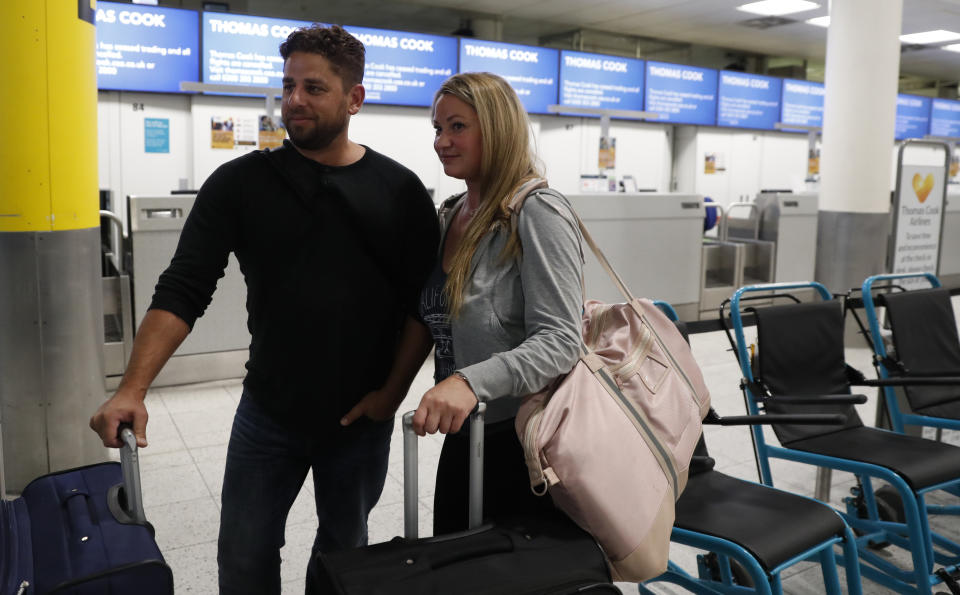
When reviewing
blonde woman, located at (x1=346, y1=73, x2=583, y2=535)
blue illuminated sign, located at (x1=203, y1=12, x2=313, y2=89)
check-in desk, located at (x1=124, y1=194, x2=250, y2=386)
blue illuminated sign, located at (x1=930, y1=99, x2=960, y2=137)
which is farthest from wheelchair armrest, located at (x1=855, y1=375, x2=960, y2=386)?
blue illuminated sign, located at (x1=930, y1=99, x2=960, y2=137)

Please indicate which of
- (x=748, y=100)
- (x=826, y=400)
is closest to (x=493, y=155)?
(x=826, y=400)

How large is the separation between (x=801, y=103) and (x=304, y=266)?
986 cm

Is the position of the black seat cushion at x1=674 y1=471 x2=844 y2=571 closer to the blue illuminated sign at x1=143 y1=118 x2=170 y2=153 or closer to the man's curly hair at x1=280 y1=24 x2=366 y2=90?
the man's curly hair at x1=280 y1=24 x2=366 y2=90

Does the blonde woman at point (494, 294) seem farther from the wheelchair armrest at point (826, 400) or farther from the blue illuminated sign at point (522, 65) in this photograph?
the blue illuminated sign at point (522, 65)

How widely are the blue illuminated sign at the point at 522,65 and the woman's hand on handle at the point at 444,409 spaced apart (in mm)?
6673

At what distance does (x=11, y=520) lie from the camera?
1.11 m

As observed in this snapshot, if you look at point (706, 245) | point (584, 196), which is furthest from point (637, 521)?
point (706, 245)

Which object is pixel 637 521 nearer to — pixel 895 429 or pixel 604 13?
pixel 895 429

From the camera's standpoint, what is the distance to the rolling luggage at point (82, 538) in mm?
953

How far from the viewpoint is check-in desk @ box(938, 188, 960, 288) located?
747 cm

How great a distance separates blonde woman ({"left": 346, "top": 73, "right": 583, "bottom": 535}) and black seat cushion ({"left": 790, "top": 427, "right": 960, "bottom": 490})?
1188 mm

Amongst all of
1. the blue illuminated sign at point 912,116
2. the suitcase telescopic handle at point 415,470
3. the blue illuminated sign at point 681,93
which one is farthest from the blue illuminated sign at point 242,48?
the blue illuminated sign at point 912,116

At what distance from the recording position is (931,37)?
9.14 m

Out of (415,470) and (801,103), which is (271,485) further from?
(801,103)
